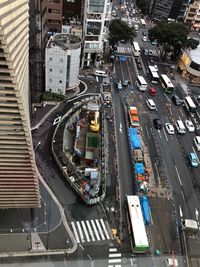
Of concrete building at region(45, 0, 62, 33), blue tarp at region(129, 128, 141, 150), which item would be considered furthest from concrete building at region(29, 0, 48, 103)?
blue tarp at region(129, 128, 141, 150)

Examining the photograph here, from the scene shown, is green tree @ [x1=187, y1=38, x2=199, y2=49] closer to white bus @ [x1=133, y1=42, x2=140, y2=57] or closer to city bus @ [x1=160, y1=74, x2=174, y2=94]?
city bus @ [x1=160, y1=74, x2=174, y2=94]

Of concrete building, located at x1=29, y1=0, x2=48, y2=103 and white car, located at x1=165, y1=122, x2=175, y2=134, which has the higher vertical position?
concrete building, located at x1=29, y1=0, x2=48, y2=103

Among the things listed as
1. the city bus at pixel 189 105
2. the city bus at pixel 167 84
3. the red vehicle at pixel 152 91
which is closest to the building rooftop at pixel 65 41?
the red vehicle at pixel 152 91

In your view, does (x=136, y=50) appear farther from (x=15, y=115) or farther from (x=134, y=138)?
(x=15, y=115)

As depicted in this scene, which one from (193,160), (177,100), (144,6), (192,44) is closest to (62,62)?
(177,100)

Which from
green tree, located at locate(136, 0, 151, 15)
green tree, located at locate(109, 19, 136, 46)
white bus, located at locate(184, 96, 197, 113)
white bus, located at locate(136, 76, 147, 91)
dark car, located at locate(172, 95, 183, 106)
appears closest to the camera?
white bus, located at locate(184, 96, 197, 113)

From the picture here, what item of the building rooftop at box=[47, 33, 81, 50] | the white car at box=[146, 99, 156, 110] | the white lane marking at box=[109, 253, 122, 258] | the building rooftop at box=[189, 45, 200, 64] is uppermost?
the building rooftop at box=[47, 33, 81, 50]

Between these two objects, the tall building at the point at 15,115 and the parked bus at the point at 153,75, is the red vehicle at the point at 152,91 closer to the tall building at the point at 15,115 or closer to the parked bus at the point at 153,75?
the parked bus at the point at 153,75
